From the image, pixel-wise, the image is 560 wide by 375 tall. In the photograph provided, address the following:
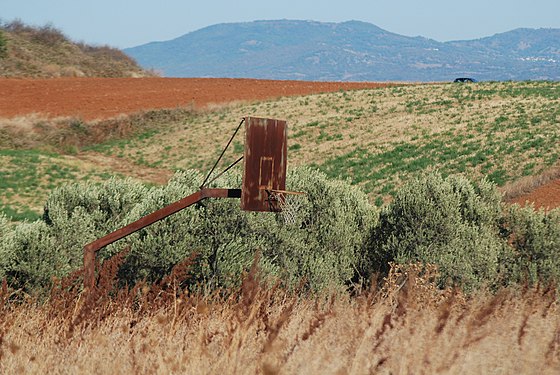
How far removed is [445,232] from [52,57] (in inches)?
2690

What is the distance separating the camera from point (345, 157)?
142 ft

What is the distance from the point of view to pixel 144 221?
31.7 feet

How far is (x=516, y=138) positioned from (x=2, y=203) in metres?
25.0

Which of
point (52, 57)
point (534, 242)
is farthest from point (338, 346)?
point (52, 57)

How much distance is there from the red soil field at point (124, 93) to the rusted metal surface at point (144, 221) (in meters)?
45.0

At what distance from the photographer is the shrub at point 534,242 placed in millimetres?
16109

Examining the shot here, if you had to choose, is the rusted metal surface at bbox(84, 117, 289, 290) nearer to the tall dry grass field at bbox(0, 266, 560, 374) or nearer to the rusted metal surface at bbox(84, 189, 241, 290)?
the rusted metal surface at bbox(84, 189, 241, 290)

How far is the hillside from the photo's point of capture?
71938 millimetres

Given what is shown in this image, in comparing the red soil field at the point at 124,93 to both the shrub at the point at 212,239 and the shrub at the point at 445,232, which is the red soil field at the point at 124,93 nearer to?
the shrub at the point at 212,239

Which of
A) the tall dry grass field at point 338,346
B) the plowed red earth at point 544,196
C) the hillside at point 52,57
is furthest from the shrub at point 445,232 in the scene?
the hillside at point 52,57

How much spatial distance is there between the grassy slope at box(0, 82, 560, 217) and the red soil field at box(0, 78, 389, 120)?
2520mm

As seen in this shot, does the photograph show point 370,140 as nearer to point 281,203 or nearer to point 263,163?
point 263,163

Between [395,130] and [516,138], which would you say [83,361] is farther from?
[395,130]

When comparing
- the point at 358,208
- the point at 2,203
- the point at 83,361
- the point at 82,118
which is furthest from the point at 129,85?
the point at 83,361
